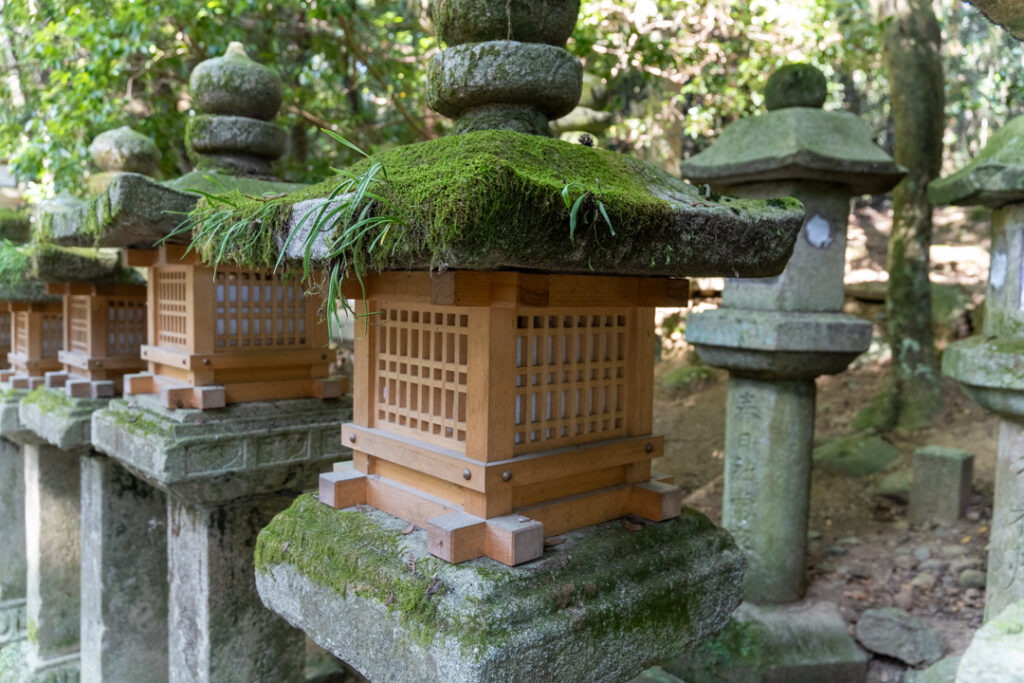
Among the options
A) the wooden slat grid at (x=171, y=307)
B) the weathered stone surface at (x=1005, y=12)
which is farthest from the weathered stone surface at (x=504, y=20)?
the wooden slat grid at (x=171, y=307)

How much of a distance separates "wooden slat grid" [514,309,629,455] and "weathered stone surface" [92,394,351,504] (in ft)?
5.95

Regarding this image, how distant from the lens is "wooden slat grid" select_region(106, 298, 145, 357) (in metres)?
4.70

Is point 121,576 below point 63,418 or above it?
below

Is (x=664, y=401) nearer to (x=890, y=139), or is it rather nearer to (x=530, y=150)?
(x=530, y=150)

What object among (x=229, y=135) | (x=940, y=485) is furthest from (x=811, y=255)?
(x=229, y=135)

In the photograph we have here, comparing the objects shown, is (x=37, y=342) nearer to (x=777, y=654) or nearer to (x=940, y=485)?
(x=777, y=654)

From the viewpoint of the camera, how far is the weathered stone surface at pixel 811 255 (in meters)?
4.51

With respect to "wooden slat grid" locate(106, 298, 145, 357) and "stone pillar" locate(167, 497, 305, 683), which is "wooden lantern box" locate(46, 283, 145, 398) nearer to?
"wooden slat grid" locate(106, 298, 145, 357)

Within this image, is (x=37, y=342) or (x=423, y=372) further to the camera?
(x=37, y=342)

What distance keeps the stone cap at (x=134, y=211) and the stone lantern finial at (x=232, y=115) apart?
0.24 m

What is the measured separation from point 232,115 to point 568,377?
8.29 feet

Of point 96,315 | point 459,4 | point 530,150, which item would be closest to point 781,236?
point 530,150

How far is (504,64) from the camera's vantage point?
7.71ft

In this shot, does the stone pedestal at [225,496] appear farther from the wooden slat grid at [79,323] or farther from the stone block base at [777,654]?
the stone block base at [777,654]
